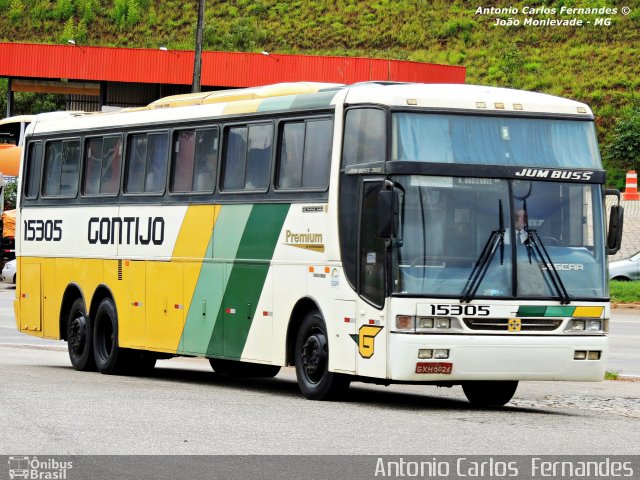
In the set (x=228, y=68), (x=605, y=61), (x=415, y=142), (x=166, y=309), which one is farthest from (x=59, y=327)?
(x=605, y=61)

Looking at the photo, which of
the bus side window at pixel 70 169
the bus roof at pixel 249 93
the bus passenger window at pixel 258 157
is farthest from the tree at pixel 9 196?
the bus passenger window at pixel 258 157

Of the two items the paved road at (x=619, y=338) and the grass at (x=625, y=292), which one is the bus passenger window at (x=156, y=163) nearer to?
the paved road at (x=619, y=338)

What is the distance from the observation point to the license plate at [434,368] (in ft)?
47.6

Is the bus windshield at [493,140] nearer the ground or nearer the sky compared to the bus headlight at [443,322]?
nearer the sky

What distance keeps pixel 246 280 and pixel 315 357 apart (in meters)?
1.89

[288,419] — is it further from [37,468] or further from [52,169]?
[52,169]

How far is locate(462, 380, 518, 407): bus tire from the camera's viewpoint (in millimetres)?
16125

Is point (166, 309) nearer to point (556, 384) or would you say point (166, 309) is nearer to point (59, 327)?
point (59, 327)

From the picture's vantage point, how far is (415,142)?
1509 cm

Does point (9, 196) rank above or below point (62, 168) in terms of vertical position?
above

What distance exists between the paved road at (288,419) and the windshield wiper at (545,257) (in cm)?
120

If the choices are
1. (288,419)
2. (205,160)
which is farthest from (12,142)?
(288,419)
